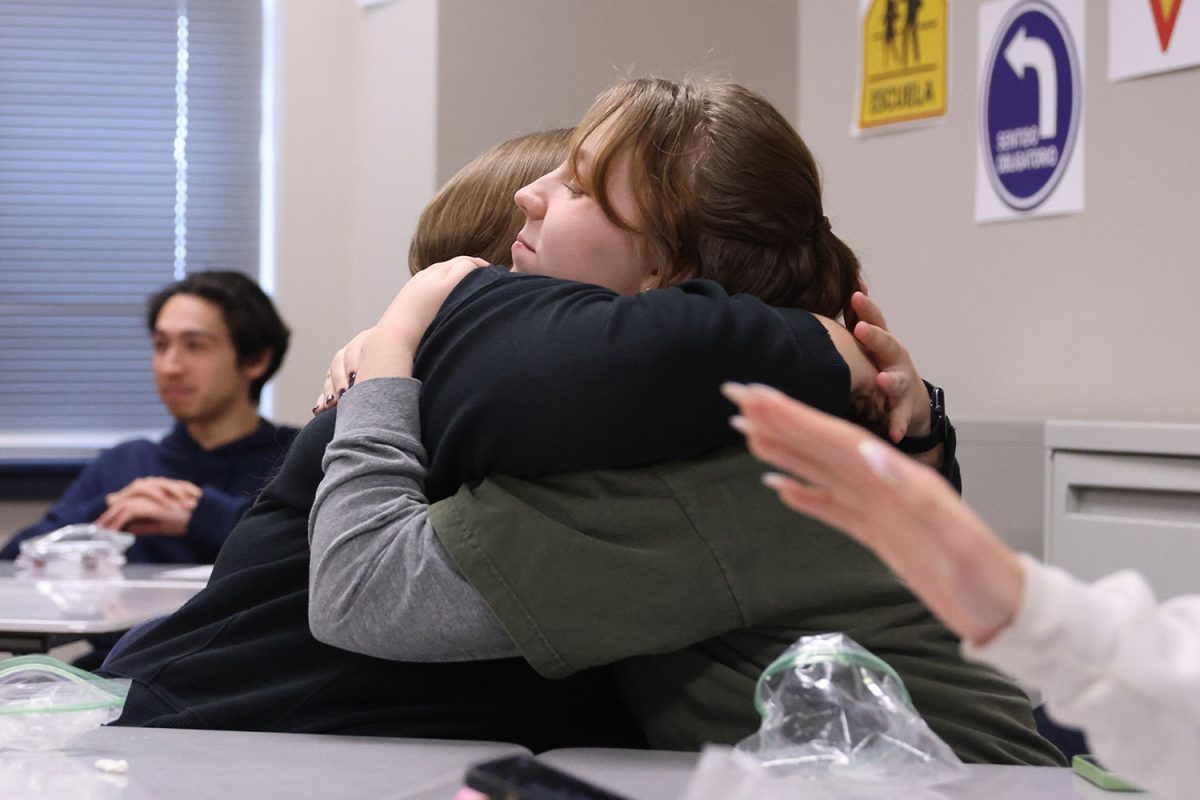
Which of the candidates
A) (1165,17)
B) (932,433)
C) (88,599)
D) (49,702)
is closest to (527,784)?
(49,702)

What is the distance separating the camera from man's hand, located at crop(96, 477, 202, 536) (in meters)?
3.12

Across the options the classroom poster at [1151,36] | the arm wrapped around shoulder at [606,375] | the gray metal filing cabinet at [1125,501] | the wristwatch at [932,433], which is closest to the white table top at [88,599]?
the arm wrapped around shoulder at [606,375]

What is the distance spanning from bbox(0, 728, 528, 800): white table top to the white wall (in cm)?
162

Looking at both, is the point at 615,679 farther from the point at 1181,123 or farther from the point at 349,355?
the point at 1181,123

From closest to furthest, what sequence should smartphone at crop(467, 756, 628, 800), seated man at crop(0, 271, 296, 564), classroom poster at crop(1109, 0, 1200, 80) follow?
smartphone at crop(467, 756, 628, 800) → classroom poster at crop(1109, 0, 1200, 80) → seated man at crop(0, 271, 296, 564)

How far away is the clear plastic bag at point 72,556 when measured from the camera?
2732 mm

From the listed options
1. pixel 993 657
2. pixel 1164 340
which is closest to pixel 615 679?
pixel 993 657

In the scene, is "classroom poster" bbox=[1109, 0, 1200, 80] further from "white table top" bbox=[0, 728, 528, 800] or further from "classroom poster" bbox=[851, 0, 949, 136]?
"white table top" bbox=[0, 728, 528, 800]

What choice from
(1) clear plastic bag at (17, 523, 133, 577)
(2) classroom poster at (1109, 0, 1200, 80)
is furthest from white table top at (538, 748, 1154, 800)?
(1) clear plastic bag at (17, 523, 133, 577)

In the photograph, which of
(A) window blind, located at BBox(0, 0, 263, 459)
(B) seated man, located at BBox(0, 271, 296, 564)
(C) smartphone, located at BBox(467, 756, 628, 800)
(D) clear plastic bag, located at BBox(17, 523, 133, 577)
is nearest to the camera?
(C) smartphone, located at BBox(467, 756, 628, 800)

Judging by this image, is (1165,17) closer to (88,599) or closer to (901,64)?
(901,64)

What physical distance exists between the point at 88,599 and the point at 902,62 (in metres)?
1.99

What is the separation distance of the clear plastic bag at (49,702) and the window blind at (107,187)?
3.17 meters

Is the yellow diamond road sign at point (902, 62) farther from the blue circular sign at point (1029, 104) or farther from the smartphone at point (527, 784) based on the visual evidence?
the smartphone at point (527, 784)
